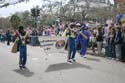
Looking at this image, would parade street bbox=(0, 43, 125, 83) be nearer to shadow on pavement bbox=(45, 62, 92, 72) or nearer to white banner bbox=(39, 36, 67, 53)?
shadow on pavement bbox=(45, 62, 92, 72)

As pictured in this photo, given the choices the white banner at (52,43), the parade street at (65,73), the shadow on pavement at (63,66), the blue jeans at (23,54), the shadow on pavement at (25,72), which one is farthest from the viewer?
the white banner at (52,43)

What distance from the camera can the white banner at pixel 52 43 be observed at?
1575 cm

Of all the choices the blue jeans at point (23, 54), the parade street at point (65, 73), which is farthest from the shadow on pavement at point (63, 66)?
the blue jeans at point (23, 54)

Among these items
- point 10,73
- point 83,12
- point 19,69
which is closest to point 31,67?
point 19,69

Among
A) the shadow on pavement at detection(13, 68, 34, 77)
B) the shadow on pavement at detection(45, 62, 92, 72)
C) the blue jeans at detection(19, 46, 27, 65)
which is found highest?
the blue jeans at detection(19, 46, 27, 65)

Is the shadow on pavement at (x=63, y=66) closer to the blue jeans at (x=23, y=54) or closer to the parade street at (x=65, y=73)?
the parade street at (x=65, y=73)

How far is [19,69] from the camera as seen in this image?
14.2 m

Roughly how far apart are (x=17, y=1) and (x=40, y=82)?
26.9 meters

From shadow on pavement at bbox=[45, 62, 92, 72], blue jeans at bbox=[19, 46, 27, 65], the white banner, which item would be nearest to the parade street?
shadow on pavement at bbox=[45, 62, 92, 72]

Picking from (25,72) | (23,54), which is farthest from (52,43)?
(25,72)

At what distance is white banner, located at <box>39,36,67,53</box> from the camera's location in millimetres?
15750

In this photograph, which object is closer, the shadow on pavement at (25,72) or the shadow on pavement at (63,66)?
the shadow on pavement at (25,72)

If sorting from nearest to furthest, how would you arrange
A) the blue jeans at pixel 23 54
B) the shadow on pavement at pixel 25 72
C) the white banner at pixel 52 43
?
the shadow on pavement at pixel 25 72 → the blue jeans at pixel 23 54 → the white banner at pixel 52 43

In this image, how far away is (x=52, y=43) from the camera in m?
15.9
